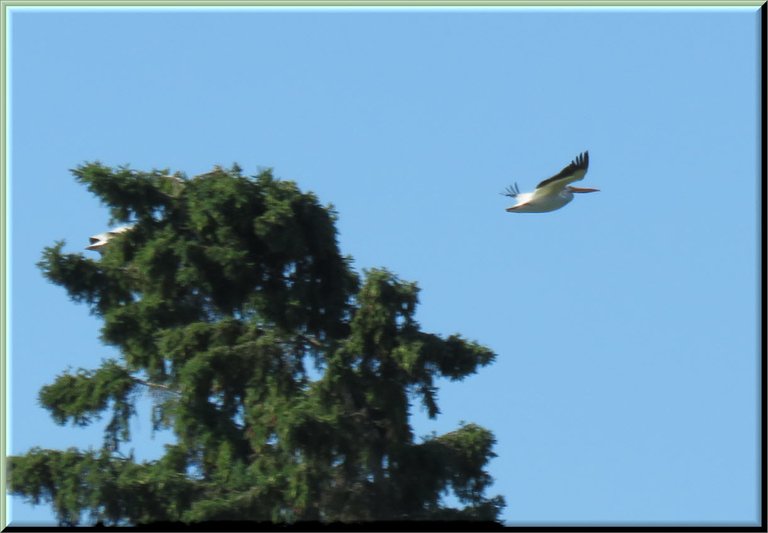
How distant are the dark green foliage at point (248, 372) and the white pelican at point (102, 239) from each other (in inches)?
3.3

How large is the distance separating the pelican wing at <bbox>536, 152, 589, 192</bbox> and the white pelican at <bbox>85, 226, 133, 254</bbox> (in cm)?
489

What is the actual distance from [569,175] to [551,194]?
20.9 inches

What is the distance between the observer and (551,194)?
31125 millimetres

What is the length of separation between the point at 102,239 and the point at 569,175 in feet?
18.8

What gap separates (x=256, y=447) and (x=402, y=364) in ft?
5.79

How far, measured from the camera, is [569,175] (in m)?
30.7

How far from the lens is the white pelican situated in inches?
1284

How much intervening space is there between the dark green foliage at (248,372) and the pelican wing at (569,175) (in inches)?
72.4

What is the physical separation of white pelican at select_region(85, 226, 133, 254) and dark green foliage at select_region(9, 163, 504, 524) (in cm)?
8

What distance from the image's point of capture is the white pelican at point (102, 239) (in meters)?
32.6

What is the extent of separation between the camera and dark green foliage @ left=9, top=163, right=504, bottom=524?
99.2 ft

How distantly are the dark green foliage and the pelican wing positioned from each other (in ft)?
6.03

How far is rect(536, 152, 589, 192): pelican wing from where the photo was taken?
3044 cm

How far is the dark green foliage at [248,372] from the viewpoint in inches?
1190
